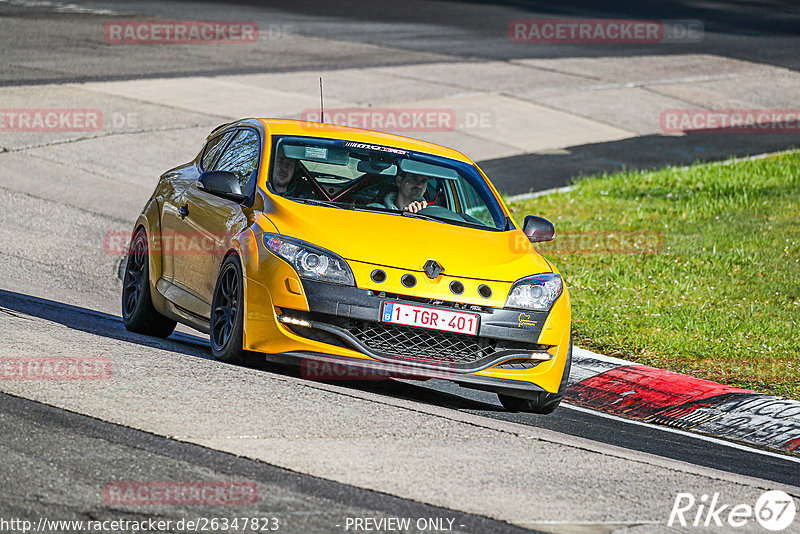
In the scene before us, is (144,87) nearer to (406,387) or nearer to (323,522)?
(406,387)

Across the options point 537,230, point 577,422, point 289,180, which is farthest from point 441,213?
point 577,422

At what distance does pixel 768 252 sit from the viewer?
13914 mm

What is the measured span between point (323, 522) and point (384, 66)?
2170cm

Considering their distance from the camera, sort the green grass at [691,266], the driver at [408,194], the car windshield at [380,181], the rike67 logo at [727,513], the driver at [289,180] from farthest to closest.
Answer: the green grass at [691,266] → the driver at [408,194] → the car windshield at [380,181] → the driver at [289,180] → the rike67 logo at [727,513]

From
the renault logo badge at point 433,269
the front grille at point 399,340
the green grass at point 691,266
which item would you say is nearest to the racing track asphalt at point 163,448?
the front grille at point 399,340

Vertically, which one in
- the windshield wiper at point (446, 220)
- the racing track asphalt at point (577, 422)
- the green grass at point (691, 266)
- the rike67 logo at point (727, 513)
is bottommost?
the green grass at point (691, 266)

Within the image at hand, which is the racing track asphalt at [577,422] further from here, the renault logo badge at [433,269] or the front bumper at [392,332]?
the renault logo badge at [433,269]

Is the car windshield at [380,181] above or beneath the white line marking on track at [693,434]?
above

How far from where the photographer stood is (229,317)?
779cm

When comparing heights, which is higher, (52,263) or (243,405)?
(243,405)

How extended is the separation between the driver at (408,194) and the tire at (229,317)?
1.25 metres

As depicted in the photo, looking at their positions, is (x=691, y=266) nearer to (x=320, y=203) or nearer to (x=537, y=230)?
(x=537, y=230)

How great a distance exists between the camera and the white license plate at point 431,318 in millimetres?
7293

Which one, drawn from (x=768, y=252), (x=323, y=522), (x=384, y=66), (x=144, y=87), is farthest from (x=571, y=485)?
(x=384, y=66)
